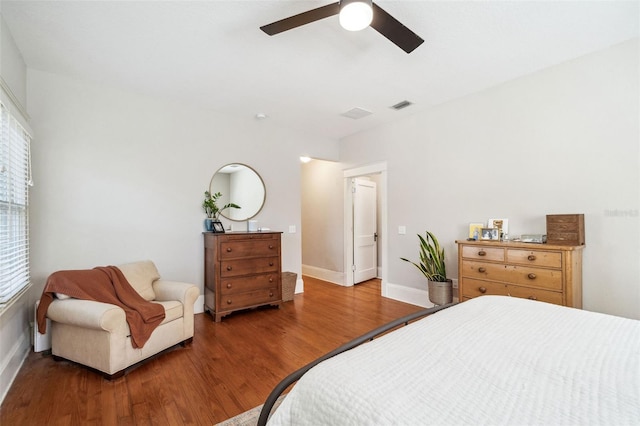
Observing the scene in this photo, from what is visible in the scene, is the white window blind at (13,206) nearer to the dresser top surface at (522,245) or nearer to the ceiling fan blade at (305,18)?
the ceiling fan blade at (305,18)

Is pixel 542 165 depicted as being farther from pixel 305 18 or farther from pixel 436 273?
pixel 305 18

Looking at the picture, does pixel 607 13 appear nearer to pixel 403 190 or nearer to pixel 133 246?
pixel 403 190

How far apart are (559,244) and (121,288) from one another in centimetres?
382

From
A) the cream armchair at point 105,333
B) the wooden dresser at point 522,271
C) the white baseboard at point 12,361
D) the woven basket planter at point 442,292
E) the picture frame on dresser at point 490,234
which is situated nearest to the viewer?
the white baseboard at point 12,361

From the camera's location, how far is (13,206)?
2203mm

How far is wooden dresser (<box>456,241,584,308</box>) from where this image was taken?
Result: 238 cm

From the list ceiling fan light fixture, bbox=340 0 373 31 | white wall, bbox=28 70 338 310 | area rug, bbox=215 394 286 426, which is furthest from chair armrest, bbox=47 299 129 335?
ceiling fan light fixture, bbox=340 0 373 31

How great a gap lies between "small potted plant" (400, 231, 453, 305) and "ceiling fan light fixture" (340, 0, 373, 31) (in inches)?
99.3

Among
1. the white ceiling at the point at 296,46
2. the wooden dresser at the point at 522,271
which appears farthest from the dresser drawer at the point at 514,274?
the white ceiling at the point at 296,46

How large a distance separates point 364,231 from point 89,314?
4.16 m

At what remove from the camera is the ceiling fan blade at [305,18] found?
5.40 feet

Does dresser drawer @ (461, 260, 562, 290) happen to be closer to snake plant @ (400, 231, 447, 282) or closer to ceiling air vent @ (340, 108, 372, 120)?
snake plant @ (400, 231, 447, 282)

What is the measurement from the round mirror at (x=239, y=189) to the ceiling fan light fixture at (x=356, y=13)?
2704 millimetres

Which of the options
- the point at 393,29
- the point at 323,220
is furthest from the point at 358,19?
the point at 323,220
